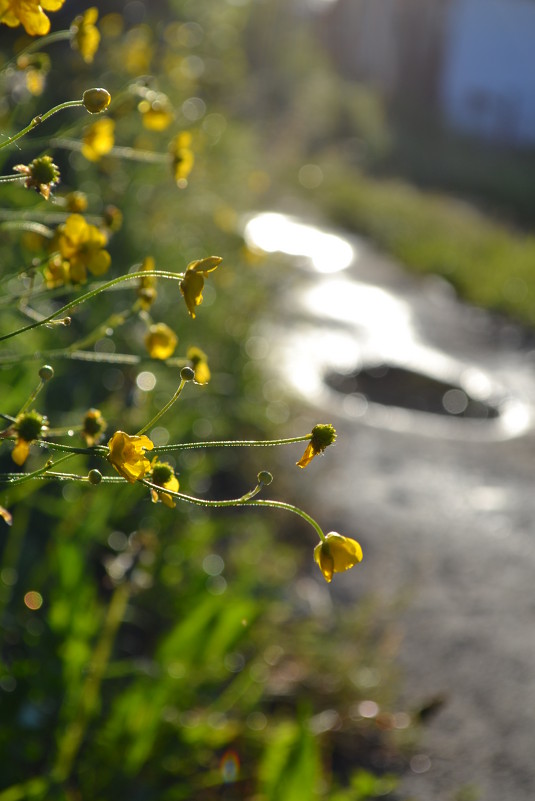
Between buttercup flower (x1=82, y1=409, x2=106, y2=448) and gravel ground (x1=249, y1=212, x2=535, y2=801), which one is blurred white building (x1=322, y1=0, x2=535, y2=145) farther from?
buttercup flower (x1=82, y1=409, x2=106, y2=448)

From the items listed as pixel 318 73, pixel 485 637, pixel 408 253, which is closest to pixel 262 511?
pixel 485 637

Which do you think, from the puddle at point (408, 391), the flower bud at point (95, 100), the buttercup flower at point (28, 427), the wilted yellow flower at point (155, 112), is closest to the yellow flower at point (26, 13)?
the flower bud at point (95, 100)

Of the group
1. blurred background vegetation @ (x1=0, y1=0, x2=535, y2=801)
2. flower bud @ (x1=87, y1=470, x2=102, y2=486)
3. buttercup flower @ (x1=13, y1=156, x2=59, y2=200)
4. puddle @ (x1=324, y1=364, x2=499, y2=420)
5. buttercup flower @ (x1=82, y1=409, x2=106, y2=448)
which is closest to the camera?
flower bud @ (x1=87, y1=470, x2=102, y2=486)

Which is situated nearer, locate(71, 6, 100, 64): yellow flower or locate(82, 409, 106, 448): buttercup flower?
locate(82, 409, 106, 448): buttercup flower

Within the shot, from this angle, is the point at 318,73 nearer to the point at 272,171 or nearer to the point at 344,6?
the point at 344,6

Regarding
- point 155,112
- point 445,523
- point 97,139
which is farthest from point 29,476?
point 445,523

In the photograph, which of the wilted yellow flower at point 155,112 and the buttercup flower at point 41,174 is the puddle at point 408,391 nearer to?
the wilted yellow flower at point 155,112

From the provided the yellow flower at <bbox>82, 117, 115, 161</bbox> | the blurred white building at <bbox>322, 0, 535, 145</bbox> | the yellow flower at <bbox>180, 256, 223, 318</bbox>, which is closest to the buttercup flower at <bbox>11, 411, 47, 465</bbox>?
the yellow flower at <bbox>180, 256, 223, 318</bbox>
